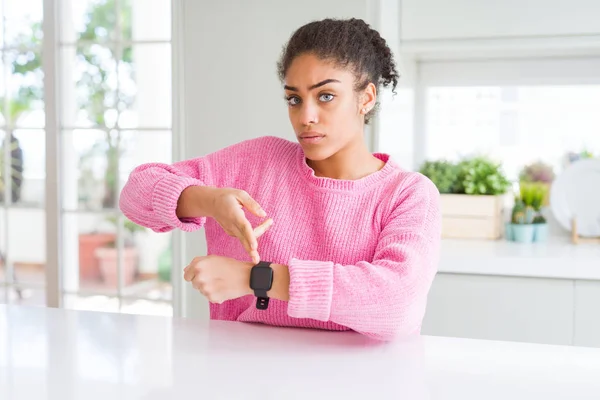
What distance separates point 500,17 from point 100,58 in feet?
5.53

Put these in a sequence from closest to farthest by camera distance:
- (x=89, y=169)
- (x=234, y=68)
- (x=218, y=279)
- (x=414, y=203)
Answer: (x=218, y=279) < (x=414, y=203) < (x=234, y=68) < (x=89, y=169)

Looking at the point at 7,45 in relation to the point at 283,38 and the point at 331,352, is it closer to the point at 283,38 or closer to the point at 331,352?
the point at 283,38

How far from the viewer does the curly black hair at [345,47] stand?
4.10ft

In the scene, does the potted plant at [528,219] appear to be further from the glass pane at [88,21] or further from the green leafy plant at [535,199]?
the glass pane at [88,21]

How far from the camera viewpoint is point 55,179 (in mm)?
2850

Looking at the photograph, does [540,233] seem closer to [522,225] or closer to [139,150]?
[522,225]

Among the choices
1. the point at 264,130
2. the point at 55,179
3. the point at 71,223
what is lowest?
the point at 71,223

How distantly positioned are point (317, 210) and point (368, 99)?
0.24 meters

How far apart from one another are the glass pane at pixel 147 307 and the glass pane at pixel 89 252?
0.29 feet

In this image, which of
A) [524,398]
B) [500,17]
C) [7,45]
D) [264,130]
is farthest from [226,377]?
[7,45]

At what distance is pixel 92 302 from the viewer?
300 centimetres

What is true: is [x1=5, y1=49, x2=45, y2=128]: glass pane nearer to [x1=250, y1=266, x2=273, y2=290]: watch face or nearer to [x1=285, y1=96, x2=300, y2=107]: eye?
[x1=285, y1=96, x2=300, y2=107]: eye

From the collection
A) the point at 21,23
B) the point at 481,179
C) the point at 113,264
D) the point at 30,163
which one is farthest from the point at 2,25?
the point at 481,179

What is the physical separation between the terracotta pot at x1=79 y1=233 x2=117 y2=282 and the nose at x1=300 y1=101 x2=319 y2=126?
2.10 meters
